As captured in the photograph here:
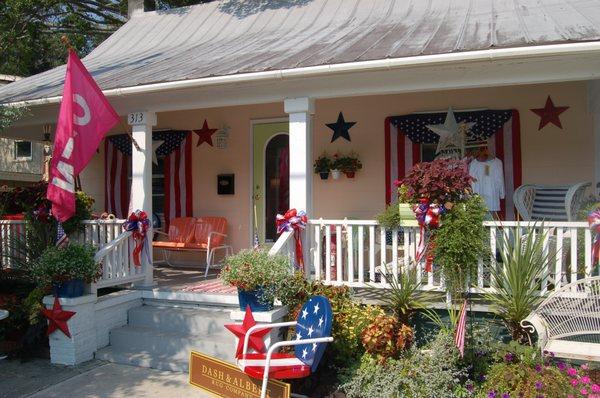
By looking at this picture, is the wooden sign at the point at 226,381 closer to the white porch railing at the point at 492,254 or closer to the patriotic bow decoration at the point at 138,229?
the white porch railing at the point at 492,254

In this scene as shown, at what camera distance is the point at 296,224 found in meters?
5.63

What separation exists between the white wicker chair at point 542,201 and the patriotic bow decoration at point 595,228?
1.26 metres

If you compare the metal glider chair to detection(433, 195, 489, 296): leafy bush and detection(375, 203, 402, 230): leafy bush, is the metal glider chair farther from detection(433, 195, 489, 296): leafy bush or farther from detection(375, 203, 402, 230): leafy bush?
detection(375, 203, 402, 230): leafy bush

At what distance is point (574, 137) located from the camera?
691 cm

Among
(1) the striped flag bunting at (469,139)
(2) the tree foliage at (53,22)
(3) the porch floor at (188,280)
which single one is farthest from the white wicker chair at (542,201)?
(2) the tree foliage at (53,22)

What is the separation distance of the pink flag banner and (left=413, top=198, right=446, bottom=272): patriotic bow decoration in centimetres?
345

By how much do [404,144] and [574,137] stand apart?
222cm

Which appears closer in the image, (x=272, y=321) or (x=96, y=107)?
(x=272, y=321)

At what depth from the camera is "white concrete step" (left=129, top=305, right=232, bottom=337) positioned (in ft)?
18.6

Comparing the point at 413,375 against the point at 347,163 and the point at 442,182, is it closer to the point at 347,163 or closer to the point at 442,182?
the point at 442,182

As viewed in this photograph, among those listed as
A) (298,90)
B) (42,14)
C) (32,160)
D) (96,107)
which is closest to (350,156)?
(298,90)

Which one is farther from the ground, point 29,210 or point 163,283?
point 29,210

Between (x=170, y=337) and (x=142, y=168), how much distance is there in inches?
89.4

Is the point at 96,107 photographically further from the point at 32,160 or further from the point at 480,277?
the point at 32,160
